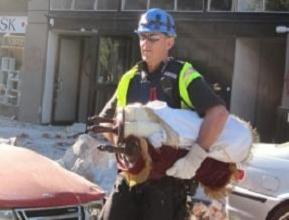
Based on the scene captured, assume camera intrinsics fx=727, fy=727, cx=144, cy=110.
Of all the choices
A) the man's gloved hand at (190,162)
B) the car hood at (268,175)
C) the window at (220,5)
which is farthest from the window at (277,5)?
the man's gloved hand at (190,162)

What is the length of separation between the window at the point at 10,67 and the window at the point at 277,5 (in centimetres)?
812

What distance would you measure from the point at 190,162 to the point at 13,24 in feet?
57.8

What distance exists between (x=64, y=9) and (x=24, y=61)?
86.3 inches

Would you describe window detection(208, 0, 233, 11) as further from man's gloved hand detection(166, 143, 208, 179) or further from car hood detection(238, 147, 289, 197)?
man's gloved hand detection(166, 143, 208, 179)

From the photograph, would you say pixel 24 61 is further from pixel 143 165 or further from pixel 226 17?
pixel 143 165

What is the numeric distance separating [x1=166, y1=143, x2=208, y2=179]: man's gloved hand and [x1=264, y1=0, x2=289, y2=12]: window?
38.2 ft

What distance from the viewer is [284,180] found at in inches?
257

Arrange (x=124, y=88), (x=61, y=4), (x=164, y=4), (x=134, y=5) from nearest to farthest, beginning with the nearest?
1. (x=124, y=88)
2. (x=164, y=4)
3. (x=134, y=5)
4. (x=61, y=4)

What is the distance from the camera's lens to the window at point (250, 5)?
15.3 meters

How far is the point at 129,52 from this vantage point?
17562mm

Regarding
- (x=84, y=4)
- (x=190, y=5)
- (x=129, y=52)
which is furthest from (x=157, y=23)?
(x=84, y=4)

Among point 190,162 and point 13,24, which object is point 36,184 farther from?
point 13,24

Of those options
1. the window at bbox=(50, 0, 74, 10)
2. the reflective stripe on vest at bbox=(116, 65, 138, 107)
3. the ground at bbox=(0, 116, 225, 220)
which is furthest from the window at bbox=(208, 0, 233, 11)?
the reflective stripe on vest at bbox=(116, 65, 138, 107)

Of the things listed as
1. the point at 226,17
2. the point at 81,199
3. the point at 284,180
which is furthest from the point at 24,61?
the point at 81,199
